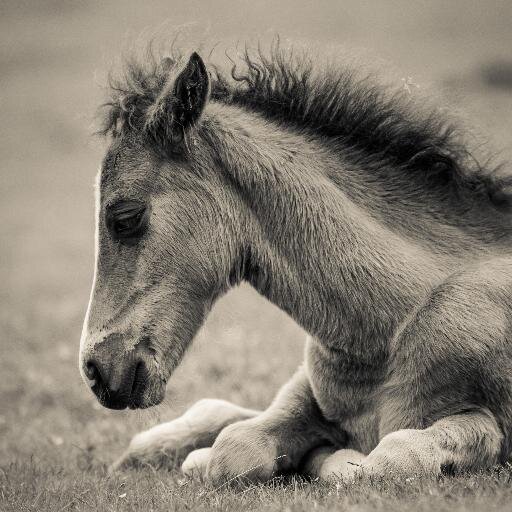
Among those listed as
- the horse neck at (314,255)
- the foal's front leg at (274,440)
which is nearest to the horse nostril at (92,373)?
the foal's front leg at (274,440)

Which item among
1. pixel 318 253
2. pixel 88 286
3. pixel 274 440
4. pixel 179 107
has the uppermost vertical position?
pixel 179 107

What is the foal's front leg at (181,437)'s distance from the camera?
573 cm

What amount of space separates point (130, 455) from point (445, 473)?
244 centimetres

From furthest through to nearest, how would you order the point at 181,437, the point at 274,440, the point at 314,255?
the point at 181,437 → the point at 274,440 → the point at 314,255

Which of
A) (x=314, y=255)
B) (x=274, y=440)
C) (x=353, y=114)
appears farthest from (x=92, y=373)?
(x=353, y=114)

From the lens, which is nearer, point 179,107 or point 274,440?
point 179,107

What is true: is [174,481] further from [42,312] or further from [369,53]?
[42,312]

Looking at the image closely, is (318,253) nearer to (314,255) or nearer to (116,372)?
(314,255)

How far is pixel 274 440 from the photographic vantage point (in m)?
4.86

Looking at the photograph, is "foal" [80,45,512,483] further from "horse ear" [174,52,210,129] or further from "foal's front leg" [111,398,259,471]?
"foal's front leg" [111,398,259,471]

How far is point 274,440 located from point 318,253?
1.15 metres

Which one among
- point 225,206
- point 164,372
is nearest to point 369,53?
point 225,206

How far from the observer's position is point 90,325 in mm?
4453

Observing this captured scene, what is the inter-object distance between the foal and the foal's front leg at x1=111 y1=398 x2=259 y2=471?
915 millimetres
